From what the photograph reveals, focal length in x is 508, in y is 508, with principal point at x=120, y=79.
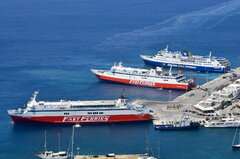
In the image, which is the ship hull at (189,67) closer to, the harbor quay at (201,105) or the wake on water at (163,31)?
the harbor quay at (201,105)

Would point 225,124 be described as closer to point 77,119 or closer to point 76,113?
point 77,119

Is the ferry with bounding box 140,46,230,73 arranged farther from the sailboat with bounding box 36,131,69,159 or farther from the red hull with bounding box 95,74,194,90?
the sailboat with bounding box 36,131,69,159

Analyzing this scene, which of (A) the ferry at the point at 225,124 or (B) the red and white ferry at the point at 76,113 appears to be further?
(B) the red and white ferry at the point at 76,113

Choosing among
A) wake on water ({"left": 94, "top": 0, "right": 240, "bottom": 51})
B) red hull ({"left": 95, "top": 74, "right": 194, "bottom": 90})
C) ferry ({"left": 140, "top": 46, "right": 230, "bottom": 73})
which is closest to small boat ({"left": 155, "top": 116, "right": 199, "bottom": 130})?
red hull ({"left": 95, "top": 74, "right": 194, "bottom": 90})

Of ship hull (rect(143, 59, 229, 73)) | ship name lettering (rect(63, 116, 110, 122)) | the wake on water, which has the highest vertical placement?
the wake on water

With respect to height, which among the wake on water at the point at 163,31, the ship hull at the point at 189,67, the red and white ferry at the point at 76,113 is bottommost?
the red and white ferry at the point at 76,113

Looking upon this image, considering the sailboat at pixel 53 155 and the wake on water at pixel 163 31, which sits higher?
the wake on water at pixel 163 31

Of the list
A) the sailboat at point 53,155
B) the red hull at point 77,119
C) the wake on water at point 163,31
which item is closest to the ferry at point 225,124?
the red hull at point 77,119
